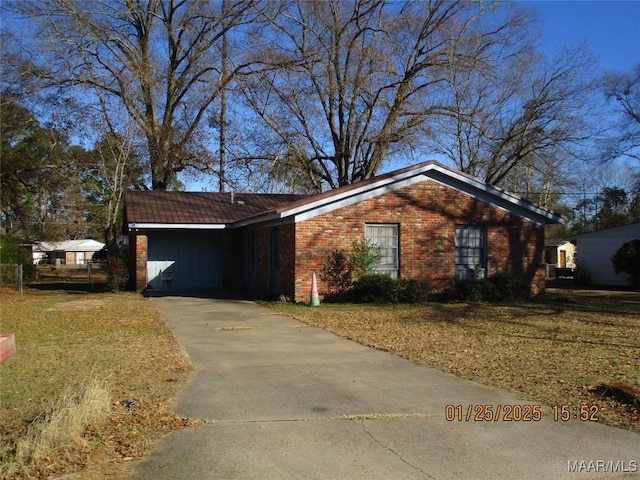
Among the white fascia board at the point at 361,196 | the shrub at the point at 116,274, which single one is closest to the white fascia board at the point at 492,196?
the white fascia board at the point at 361,196

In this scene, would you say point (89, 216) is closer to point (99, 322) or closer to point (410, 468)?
point (99, 322)

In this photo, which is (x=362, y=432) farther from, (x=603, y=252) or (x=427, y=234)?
(x=603, y=252)

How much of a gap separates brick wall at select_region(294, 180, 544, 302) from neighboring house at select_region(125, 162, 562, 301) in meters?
0.03

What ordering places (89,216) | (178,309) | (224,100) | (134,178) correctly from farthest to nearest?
1. (89,216)
2. (134,178)
3. (224,100)
4. (178,309)

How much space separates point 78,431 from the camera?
5297 millimetres

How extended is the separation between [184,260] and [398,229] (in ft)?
31.2

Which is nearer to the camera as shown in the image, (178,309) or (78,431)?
→ (78,431)

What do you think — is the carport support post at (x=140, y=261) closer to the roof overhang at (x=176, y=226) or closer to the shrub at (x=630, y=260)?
the roof overhang at (x=176, y=226)

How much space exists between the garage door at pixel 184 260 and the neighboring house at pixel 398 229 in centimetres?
45

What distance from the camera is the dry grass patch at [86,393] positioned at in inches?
194

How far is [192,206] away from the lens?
81.1 ft

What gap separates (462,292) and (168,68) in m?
23.1

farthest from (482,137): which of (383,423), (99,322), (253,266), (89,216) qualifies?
(89,216)

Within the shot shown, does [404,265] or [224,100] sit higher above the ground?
[224,100]
